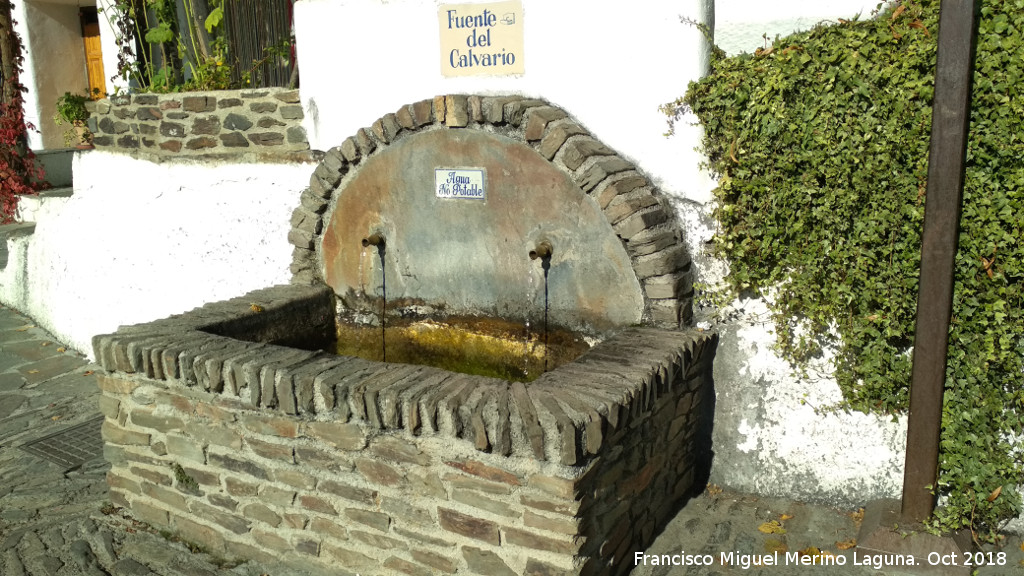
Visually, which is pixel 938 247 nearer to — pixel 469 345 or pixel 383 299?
pixel 469 345

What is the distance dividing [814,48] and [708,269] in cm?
108

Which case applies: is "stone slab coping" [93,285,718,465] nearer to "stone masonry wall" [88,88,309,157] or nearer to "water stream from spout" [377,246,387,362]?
"water stream from spout" [377,246,387,362]

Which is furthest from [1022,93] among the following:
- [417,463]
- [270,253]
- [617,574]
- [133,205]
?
[133,205]

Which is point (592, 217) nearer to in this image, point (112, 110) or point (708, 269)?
point (708, 269)

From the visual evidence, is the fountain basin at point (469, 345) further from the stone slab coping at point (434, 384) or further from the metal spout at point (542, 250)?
the stone slab coping at point (434, 384)

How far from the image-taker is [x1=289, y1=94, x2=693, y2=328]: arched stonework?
3805mm

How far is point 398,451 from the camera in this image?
313 cm

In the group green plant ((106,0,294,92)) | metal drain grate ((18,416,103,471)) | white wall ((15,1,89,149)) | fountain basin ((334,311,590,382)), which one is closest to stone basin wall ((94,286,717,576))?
fountain basin ((334,311,590,382))

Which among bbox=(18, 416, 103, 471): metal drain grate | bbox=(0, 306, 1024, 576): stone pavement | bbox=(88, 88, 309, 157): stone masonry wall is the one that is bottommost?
bbox=(0, 306, 1024, 576): stone pavement

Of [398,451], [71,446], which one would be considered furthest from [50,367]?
[398,451]

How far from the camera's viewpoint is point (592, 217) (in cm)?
396

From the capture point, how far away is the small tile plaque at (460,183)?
433 cm

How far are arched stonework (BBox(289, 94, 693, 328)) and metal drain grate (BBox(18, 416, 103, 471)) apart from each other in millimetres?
2553

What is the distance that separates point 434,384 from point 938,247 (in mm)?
1980
